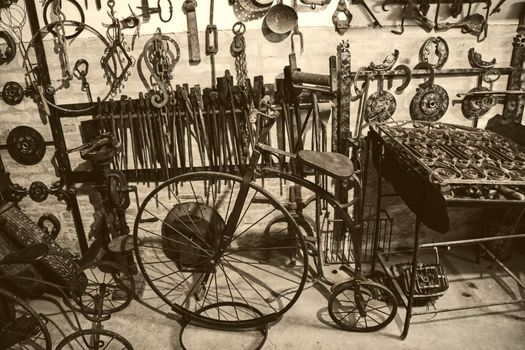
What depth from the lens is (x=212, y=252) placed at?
3.69 metres

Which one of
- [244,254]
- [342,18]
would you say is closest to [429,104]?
[342,18]

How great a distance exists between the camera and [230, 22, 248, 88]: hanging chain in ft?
12.3

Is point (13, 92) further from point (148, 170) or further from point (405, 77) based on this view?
point (405, 77)

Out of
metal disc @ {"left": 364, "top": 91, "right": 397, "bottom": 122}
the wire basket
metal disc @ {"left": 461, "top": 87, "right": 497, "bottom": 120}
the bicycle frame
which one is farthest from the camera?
the wire basket

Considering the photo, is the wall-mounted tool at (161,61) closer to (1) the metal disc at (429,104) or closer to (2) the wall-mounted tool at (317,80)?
(2) the wall-mounted tool at (317,80)

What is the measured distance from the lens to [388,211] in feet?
15.0

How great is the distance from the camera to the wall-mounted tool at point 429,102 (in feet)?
13.2

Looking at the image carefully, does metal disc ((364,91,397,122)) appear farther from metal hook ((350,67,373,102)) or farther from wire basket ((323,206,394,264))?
wire basket ((323,206,394,264))

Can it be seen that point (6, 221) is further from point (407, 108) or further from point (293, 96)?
point (407, 108)

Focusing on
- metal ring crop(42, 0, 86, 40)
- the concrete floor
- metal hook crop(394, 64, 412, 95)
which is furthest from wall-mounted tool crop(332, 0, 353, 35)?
the concrete floor

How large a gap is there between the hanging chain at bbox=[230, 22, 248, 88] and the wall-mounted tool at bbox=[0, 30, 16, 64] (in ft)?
6.71

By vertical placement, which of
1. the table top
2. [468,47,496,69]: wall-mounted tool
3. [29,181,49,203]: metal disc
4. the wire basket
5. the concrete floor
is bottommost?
the concrete floor

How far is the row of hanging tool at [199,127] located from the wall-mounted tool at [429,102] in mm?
964

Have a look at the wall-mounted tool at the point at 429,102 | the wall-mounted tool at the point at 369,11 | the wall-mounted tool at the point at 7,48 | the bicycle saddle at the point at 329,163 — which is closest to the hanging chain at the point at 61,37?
the wall-mounted tool at the point at 7,48
